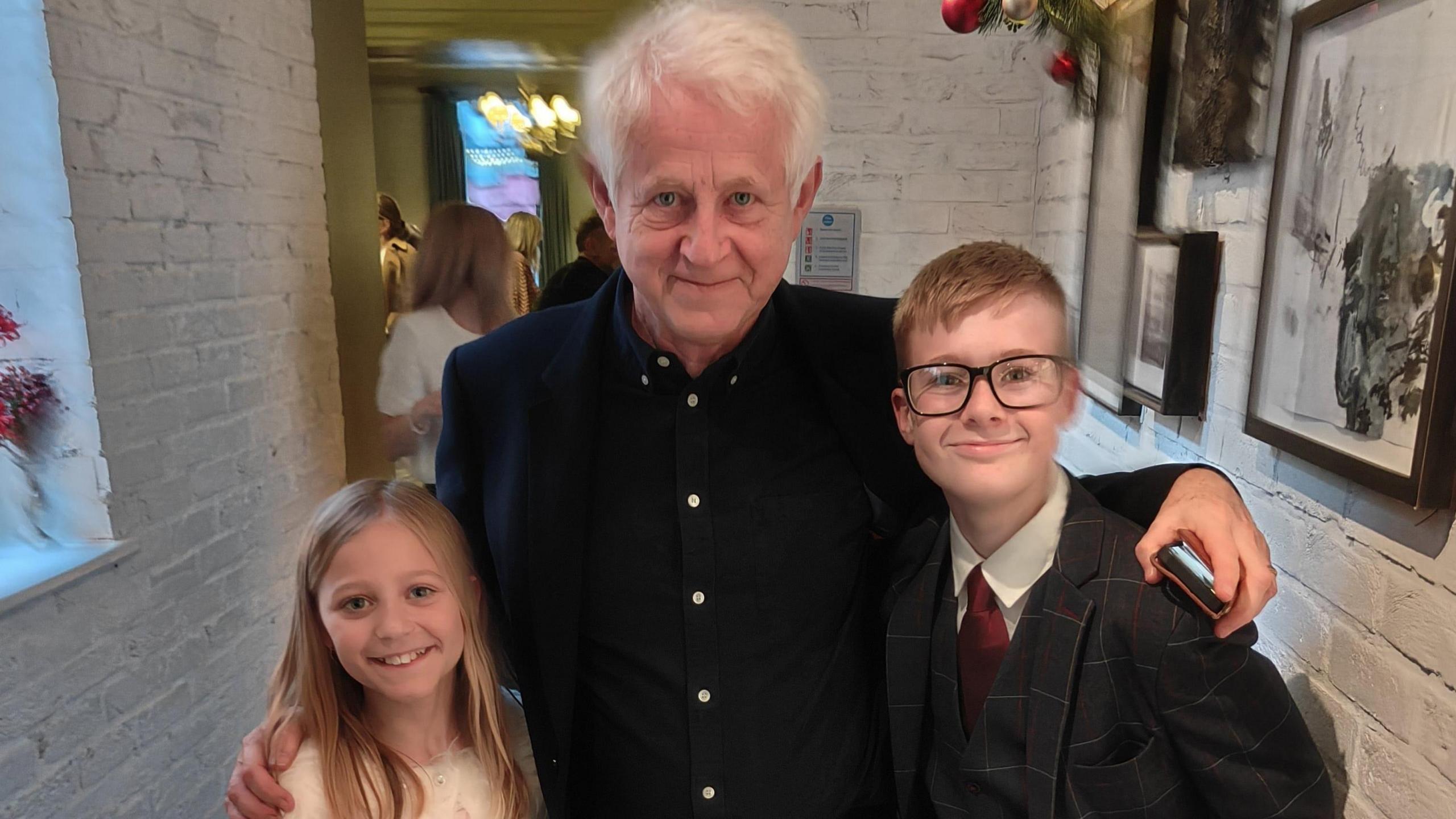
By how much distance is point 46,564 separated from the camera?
190 centimetres

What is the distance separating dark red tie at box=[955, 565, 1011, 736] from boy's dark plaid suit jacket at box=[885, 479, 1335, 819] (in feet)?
0.05

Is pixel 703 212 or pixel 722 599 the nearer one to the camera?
pixel 703 212

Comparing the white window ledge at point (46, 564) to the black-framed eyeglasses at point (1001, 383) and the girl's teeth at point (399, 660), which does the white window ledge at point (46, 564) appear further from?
the black-framed eyeglasses at point (1001, 383)

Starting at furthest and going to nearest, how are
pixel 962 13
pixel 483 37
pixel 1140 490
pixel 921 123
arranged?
1. pixel 483 37
2. pixel 921 123
3. pixel 962 13
4. pixel 1140 490

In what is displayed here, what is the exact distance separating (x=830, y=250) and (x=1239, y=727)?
7.01ft

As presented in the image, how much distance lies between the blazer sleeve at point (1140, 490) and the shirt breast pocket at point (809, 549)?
1.00 feet

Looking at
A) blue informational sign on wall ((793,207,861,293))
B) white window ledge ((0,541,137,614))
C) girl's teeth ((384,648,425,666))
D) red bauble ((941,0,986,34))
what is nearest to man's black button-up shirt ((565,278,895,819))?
girl's teeth ((384,648,425,666))

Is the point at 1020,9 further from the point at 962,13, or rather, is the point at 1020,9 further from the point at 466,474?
the point at 466,474

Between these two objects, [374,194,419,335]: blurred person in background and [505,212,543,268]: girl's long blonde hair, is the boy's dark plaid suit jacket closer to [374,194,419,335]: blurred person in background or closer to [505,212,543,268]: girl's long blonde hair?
[505,212,543,268]: girl's long blonde hair

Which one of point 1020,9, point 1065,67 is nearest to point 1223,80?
point 1020,9

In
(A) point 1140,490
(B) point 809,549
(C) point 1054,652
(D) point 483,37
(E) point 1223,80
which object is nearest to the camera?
(C) point 1054,652

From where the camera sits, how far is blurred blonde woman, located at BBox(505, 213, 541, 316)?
2.96 meters

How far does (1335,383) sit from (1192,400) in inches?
17.8

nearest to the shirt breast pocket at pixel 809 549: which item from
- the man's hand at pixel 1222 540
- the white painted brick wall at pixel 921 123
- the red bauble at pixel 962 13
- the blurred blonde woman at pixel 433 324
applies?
the man's hand at pixel 1222 540
